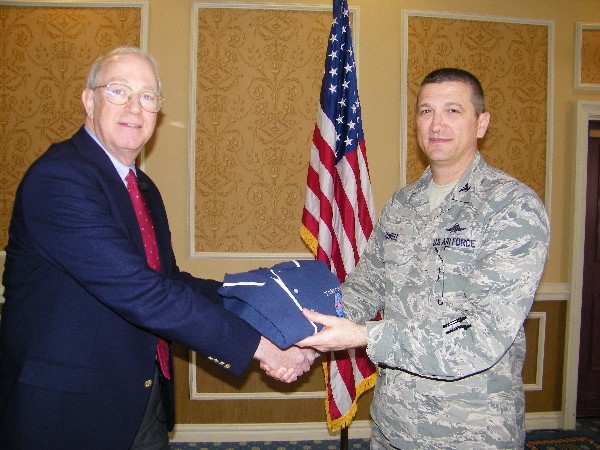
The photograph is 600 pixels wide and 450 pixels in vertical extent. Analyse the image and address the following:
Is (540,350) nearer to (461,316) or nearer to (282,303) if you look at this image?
(461,316)

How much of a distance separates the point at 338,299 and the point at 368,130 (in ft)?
7.01

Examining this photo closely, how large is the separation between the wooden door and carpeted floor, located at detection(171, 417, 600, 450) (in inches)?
15.4

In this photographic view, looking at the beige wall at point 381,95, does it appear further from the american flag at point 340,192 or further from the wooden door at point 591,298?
the american flag at point 340,192

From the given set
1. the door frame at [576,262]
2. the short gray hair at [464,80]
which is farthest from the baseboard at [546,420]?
the short gray hair at [464,80]

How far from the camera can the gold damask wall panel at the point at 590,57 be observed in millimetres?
3830

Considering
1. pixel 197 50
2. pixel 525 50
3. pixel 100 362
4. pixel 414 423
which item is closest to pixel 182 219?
pixel 197 50

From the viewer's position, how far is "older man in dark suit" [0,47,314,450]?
1.44 m

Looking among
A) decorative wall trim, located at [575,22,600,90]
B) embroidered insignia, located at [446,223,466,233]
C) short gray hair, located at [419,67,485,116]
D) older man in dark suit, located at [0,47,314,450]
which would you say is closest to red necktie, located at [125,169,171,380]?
older man in dark suit, located at [0,47,314,450]

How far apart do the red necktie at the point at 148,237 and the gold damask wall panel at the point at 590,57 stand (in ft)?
12.3

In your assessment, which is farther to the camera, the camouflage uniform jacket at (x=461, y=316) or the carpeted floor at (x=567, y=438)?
the carpeted floor at (x=567, y=438)

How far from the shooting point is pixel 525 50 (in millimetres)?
3752

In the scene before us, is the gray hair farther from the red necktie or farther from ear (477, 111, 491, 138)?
ear (477, 111, 491, 138)

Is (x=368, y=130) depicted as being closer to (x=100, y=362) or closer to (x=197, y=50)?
(x=197, y=50)

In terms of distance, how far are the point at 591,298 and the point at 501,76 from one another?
2105 millimetres
